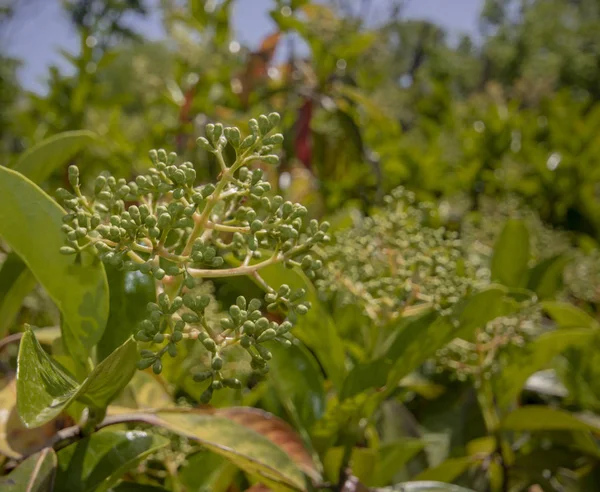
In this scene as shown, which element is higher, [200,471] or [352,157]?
[352,157]

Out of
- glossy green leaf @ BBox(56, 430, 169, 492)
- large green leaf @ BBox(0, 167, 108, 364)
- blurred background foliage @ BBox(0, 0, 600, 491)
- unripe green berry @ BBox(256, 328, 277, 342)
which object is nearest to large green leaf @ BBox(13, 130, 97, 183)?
blurred background foliage @ BBox(0, 0, 600, 491)

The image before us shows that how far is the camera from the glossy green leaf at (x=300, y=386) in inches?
37.2

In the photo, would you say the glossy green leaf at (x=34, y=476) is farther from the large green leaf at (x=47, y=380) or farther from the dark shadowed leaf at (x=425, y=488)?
the dark shadowed leaf at (x=425, y=488)

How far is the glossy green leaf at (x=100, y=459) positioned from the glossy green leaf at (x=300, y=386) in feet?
0.91

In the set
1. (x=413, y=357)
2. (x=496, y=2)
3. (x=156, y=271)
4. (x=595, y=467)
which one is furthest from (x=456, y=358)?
(x=496, y=2)

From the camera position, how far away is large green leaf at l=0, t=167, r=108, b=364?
0.65 m

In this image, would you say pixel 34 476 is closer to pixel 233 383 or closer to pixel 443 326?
pixel 233 383

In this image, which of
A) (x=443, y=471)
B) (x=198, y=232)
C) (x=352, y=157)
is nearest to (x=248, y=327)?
(x=198, y=232)

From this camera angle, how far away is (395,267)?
935 mm

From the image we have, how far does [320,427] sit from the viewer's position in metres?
0.89

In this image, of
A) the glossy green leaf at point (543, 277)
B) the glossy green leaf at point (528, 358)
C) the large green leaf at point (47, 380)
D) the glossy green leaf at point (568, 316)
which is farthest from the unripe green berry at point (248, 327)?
the glossy green leaf at point (543, 277)

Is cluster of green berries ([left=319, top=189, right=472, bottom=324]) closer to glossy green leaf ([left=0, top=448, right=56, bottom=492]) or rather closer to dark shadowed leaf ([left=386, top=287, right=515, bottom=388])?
dark shadowed leaf ([left=386, top=287, right=515, bottom=388])

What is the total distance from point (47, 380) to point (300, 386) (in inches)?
19.4

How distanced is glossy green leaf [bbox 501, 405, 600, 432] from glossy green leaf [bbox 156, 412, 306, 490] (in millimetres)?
562
